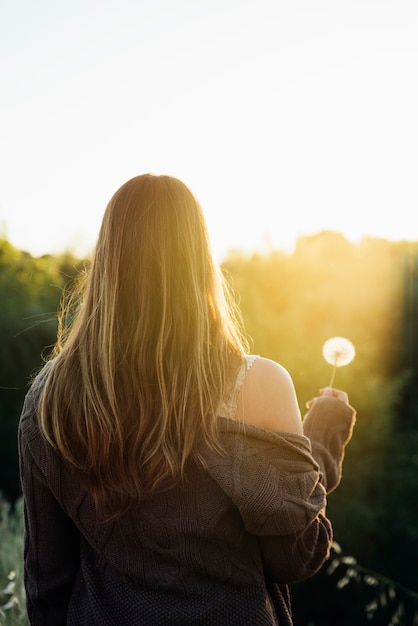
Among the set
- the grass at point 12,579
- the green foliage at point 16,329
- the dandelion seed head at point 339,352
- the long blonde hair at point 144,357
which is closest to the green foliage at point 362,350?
the green foliage at point 16,329

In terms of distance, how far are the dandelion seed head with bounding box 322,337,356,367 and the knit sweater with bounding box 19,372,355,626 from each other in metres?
0.76

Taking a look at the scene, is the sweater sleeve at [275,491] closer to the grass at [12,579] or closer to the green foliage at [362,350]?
the grass at [12,579]

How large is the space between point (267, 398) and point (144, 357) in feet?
0.81

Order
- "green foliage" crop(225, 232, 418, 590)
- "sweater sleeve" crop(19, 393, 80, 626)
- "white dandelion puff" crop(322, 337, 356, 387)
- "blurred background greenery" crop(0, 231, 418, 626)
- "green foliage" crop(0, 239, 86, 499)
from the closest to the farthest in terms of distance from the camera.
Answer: "sweater sleeve" crop(19, 393, 80, 626)
"white dandelion puff" crop(322, 337, 356, 387)
"blurred background greenery" crop(0, 231, 418, 626)
"green foliage" crop(225, 232, 418, 590)
"green foliage" crop(0, 239, 86, 499)

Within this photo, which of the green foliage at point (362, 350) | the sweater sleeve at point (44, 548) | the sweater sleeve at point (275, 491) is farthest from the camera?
the green foliage at point (362, 350)

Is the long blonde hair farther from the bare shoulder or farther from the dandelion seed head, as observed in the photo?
the dandelion seed head

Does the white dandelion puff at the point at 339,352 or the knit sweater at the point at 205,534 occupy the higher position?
the white dandelion puff at the point at 339,352

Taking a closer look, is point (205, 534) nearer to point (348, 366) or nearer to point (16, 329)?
point (348, 366)

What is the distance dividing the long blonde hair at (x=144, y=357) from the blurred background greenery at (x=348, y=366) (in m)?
7.22

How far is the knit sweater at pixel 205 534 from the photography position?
3.77 ft

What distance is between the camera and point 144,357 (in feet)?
3.87

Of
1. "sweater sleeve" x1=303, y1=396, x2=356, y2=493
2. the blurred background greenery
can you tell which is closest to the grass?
"sweater sleeve" x1=303, y1=396, x2=356, y2=493

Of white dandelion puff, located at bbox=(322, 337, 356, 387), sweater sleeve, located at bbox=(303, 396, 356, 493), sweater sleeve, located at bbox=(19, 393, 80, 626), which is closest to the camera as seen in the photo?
sweater sleeve, located at bbox=(19, 393, 80, 626)

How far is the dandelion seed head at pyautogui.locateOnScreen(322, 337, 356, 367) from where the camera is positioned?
1982 mm
